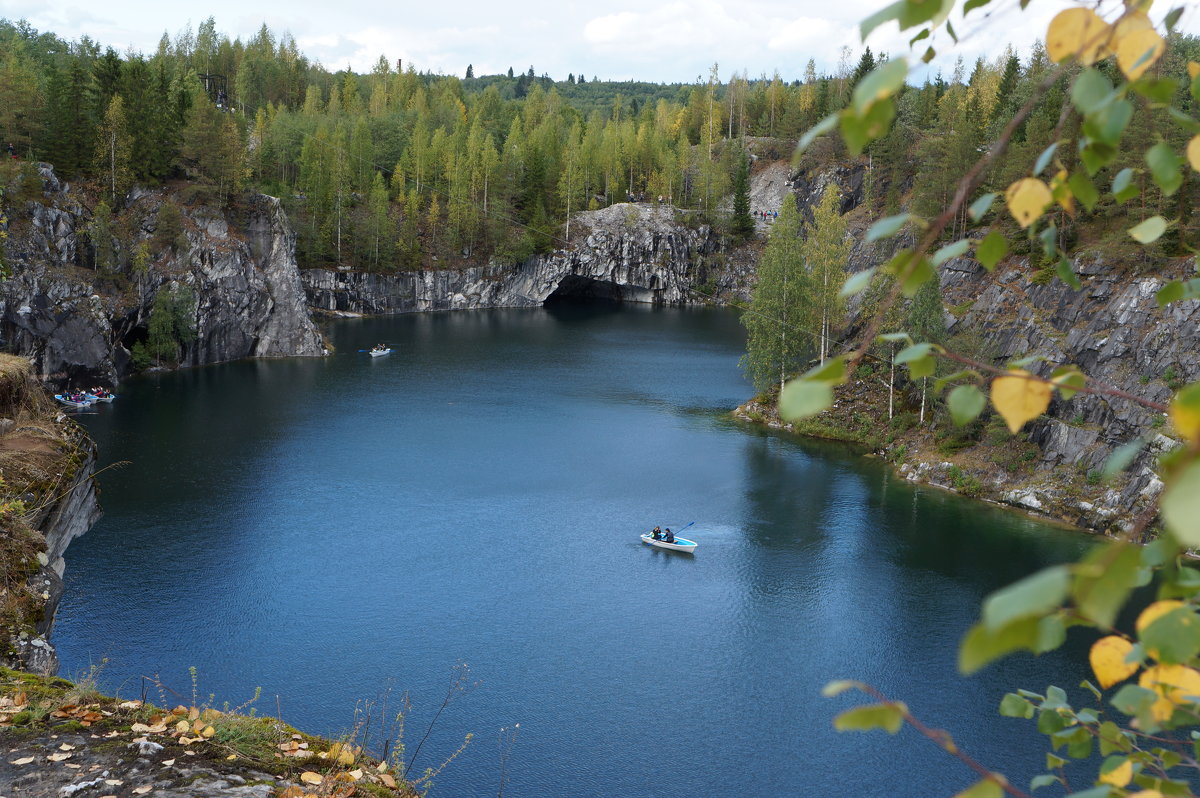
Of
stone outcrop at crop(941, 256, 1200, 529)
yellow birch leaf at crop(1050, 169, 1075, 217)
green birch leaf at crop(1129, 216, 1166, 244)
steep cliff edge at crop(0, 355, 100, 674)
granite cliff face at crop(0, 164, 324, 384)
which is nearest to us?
yellow birch leaf at crop(1050, 169, 1075, 217)

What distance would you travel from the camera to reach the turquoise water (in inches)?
612

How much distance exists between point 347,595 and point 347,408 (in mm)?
17794

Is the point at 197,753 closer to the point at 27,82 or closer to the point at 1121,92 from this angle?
the point at 1121,92

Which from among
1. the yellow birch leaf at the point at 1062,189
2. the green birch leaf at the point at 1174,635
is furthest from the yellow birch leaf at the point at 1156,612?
the yellow birch leaf at the point at 1062,189

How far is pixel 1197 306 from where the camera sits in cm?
2641

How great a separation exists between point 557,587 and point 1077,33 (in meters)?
20.5

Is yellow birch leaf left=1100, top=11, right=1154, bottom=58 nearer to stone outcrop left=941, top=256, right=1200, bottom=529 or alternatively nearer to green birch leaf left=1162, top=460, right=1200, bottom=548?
green birch leaf left=1162, top=460, right=1200, bottom=548

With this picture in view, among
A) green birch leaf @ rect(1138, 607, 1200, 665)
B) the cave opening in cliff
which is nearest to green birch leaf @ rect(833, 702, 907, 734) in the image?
green birch leaf @ rect(1138, 607, 1200, 665)

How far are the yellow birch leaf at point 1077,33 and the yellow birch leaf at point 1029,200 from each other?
0.20m

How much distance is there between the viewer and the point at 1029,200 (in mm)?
1503

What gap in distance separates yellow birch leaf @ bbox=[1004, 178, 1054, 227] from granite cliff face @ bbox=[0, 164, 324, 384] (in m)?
39.8

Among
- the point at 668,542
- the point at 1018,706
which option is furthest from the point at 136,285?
the point at 1018,706

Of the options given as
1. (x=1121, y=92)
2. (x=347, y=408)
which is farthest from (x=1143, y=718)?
(x=347, y=408)

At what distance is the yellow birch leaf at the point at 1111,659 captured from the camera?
1.63 metres
